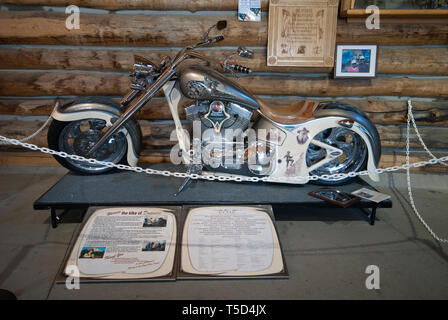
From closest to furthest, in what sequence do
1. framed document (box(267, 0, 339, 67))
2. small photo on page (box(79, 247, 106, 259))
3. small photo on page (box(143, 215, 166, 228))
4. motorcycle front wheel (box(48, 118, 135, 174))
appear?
small photo on page (box(79, 247, 106, 259)) < small photo on page (box(143, 215, 166, 228)) < motorcycle front wheel (box(48, 118, 135, 174)) < framed document (box(267, 0, 339, 67))

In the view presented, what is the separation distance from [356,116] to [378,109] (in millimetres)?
1016

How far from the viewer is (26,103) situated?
12.7ft

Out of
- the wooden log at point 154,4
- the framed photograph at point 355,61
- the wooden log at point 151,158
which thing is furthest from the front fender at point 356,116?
the wooden log at point 154,4

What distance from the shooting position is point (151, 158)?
3.94 metres

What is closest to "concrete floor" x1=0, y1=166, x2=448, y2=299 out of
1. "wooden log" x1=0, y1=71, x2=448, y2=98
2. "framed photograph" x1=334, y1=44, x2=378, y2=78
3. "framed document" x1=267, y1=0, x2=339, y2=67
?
"wooden log" x1=0, y1=71, x2=448, y2=98

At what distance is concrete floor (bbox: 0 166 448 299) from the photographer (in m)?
2.10

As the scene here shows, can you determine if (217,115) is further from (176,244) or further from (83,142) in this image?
(83,142)

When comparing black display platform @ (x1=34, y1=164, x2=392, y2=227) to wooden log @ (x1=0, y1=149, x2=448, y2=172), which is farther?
wooden log @ (x1=0, y1=149, x2=448, y2=172)

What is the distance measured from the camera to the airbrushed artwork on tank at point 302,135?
2953 mm

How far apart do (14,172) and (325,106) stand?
3567mm

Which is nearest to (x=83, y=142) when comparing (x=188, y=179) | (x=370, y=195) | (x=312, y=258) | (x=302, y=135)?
(x=188, y=179)

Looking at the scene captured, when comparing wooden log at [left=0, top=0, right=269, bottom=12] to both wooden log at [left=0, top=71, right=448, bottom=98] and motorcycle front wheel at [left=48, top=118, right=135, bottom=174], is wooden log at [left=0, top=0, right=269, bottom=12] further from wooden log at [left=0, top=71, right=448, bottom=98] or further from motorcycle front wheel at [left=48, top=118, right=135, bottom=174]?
motorcycle front wheel at [left=48, top=118, right=135, bottom=174]

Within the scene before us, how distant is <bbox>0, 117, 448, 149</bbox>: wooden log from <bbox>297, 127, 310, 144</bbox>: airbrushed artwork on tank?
4.47 ft
